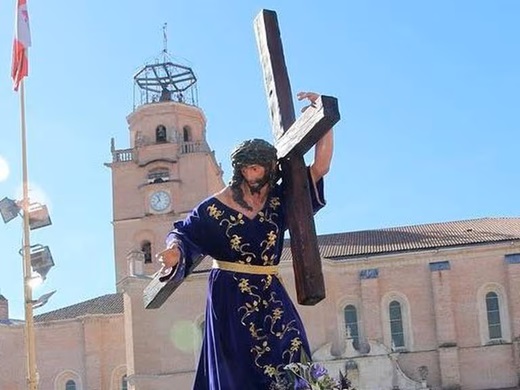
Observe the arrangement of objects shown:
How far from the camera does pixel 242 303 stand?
5559mm

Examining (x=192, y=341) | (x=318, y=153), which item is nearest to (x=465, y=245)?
(x=192, y=341)

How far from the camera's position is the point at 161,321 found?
141ft

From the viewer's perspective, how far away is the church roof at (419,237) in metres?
44.9

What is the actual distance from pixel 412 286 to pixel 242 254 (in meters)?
39.5

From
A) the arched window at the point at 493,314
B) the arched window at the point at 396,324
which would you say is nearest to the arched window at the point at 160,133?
the arched window at the point at 396,324

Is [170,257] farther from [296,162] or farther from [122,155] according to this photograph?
[122,155]

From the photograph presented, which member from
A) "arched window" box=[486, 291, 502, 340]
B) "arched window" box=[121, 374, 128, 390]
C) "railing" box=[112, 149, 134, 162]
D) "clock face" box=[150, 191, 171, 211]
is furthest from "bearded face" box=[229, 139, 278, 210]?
"railing" box=[112, 149, 134, 162]

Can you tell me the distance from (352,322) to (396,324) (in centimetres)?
178

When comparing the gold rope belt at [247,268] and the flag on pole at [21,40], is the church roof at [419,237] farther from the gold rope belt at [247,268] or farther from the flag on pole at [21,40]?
the gold rope belt at [247,268]

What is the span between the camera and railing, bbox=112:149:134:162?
176ft

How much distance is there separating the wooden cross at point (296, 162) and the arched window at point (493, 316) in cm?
3868

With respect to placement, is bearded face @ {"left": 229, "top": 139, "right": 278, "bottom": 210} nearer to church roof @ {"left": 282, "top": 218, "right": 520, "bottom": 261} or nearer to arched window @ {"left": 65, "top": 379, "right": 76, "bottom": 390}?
church roof @ {"left": 282, "top": 218, "right": 520, "bottom": 261}

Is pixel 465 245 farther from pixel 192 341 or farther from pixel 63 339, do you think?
pixel 63 339

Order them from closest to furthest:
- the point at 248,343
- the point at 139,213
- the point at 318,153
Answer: the point at 248,343 → the point at 318,153 → the point at 139,213
